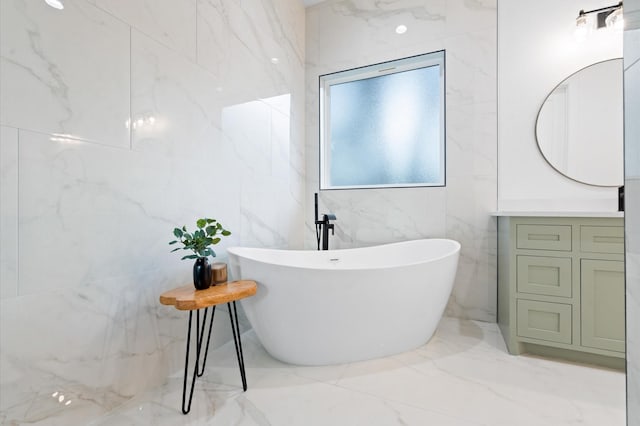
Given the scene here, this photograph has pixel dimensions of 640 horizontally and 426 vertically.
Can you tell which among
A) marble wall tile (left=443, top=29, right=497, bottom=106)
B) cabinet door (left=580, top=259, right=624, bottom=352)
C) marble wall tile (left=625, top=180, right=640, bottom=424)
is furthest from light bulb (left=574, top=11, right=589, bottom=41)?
marble wall tile (left=625, top=180, right=640, bottom=424)

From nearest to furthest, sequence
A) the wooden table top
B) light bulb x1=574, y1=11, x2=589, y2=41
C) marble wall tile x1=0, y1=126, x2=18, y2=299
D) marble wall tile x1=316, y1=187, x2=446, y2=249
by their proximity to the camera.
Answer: marble wall tile x1=0, y1=126, x2=18, y2=299
the wooden table top
light bulb x1=574, y1=11, x2=589, y2=41
marble wall tile x1=316, y1=187, x2=446, y2=249

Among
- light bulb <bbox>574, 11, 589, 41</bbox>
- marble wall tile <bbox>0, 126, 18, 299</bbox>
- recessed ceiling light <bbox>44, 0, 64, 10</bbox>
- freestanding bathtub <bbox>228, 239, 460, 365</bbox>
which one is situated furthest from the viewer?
light bulb <bbox>574, 11, 589, 41</bbox>

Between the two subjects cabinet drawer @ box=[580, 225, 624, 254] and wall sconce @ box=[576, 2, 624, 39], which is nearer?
cabinet drawer @ box=[580, 225, 624, 254]

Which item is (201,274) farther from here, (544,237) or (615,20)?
(615,20)

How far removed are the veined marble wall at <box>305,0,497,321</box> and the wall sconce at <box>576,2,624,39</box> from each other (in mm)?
496

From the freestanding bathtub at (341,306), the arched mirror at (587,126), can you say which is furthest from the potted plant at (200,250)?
the arched mirror at (587,126)

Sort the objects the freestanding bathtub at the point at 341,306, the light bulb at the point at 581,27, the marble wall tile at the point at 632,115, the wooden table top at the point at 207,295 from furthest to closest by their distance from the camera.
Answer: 1. the light bulb at the point at 581,27
2. the freestanding bathtub at the point at 341,306
3. the wooden table top at the point at 207,295
4. the marble wall tile at the point at 632,115

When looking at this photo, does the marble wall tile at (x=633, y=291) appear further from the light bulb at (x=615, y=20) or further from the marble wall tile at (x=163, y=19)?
the light bulb at (x=615, y=20)

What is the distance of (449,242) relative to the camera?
211 cm

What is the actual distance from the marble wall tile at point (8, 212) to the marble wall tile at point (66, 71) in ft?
0.22

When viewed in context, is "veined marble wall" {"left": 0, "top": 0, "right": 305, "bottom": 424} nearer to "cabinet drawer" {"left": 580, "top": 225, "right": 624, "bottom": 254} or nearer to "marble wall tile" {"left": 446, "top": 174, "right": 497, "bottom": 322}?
"marble wall tile" {"left": 446, "top": 174, "right": 497, "bottom": 322}

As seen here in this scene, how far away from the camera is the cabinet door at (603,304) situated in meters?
1.54

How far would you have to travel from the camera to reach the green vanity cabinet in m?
1.55

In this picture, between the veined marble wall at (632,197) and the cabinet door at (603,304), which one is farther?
the cabinet door at (603,304)
